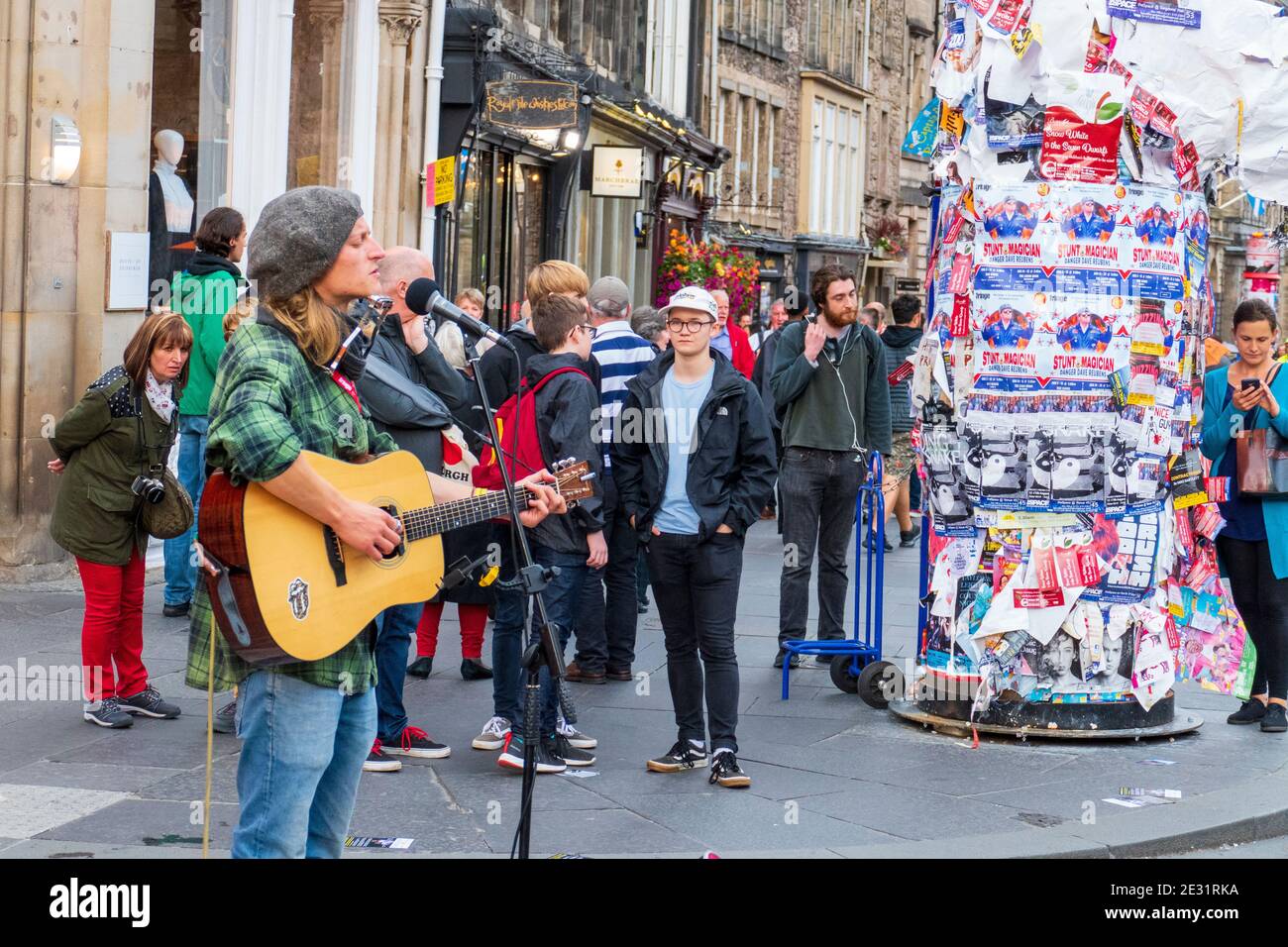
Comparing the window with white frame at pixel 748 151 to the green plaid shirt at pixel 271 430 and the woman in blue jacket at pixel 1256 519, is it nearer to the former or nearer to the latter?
the woman in blue jacket at pixel 1256 519

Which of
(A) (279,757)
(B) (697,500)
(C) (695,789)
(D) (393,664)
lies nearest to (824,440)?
(B) (697,500)

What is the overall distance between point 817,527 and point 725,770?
3100 millimetres

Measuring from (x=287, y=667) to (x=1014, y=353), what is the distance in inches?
179

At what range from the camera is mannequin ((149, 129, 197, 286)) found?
12.9 meters

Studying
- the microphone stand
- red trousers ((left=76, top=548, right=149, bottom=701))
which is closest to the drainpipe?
red trousers ((left=76, top=548, right=149, bottom=701))

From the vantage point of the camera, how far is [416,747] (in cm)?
780

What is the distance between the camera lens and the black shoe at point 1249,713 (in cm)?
898

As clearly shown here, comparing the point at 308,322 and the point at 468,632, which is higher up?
the point at 308,322

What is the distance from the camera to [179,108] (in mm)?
13430

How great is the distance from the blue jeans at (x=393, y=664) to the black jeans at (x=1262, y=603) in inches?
154

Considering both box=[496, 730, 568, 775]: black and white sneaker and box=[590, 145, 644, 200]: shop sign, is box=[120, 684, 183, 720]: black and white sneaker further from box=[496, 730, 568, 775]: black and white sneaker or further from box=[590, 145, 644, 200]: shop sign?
box=[590, 145, 644, 200]: shop sign

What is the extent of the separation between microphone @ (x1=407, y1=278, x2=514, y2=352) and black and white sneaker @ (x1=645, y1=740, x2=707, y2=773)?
2.64m

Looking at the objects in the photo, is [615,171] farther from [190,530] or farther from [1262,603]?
[1262,603]
